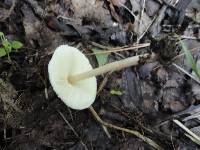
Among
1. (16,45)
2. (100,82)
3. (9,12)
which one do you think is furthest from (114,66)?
(9,12)

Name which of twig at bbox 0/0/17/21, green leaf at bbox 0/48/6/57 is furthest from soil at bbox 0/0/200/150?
green leaf at bbox 0/48/6/57

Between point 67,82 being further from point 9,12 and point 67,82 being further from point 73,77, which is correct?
point 9,12

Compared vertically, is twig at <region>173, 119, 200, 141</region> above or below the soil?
below

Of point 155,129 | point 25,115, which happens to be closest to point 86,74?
point 25,115

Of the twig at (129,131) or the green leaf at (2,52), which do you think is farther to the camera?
the twig at (129,131)

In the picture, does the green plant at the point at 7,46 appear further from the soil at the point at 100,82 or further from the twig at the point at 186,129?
the twig at the point at 186,129

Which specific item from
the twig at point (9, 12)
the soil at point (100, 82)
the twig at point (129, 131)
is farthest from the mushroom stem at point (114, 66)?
the twig at point (9, 12)

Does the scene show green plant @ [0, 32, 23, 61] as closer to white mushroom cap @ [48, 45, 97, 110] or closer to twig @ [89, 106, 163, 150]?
white mushroom cap @ [48, 45, 97, 110]

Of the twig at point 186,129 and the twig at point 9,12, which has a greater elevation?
the twig at point 9,12
